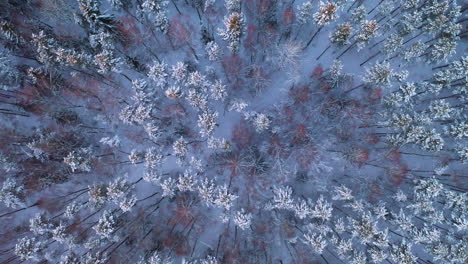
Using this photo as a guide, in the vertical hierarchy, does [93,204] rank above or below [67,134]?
below

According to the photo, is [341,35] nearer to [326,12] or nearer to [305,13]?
[326,12]

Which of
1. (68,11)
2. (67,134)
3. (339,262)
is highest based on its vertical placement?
(68,11)

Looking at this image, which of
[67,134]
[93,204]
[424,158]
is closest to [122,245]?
[93,204]

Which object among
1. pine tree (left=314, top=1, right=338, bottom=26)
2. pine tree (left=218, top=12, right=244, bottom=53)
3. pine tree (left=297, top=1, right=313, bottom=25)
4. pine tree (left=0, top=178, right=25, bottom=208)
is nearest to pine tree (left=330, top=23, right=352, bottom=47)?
pine tree (left=314, top=1, right=338, bottom=26)

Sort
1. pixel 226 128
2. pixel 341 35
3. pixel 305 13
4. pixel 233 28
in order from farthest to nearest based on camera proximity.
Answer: pixel 226 128
pixel 305 13
pixel 341 35
pixel 233 28

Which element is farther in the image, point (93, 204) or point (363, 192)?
point (363, 192)

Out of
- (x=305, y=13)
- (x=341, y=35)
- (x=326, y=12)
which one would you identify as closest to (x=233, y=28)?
(x=305, y=13)

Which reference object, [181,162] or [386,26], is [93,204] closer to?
[181,162]

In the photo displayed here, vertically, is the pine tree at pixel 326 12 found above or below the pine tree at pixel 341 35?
above

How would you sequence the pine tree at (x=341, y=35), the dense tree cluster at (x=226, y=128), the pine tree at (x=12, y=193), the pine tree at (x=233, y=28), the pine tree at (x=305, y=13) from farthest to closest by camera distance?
the dense tree cluster at (x=226, y=128)
the pine tree at (x=305, y=13)
the pine tree at (x=12, y=193)
the pine tree at (x=341, y=35)
the pine tree at (x=233, y=28)

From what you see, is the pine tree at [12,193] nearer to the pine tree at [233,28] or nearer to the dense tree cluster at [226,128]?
the dense tree cluster at [226,128]

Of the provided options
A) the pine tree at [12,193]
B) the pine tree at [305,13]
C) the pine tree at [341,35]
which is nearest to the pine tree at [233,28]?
the pine tree at [305,13]
